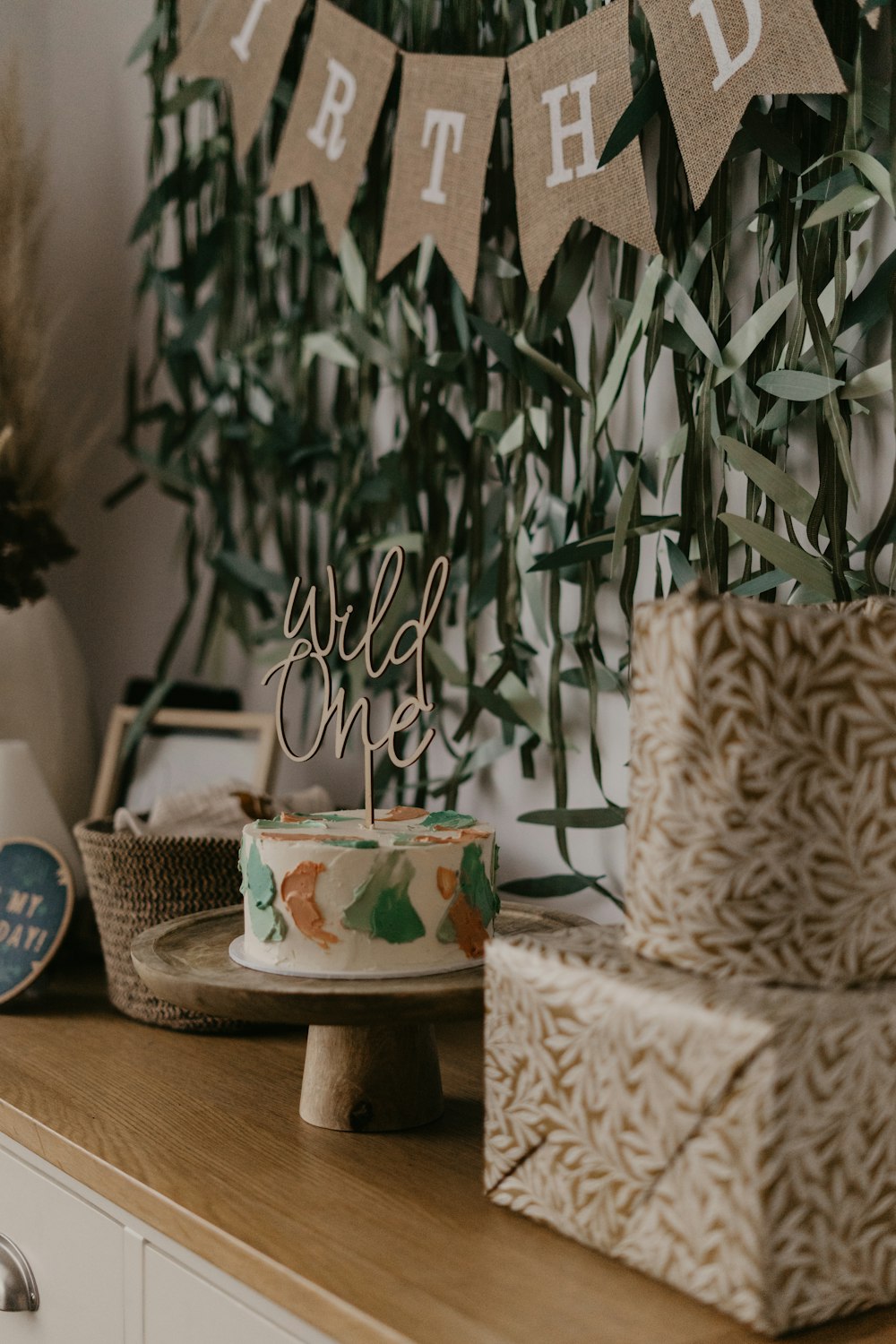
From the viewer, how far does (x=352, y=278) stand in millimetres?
1467

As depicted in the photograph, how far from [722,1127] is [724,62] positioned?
0.78 meters

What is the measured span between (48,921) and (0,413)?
791 millimetres

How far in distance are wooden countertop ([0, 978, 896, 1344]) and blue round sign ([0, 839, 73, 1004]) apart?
7cm

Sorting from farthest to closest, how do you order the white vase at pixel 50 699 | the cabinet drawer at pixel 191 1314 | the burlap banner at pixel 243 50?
the white vase at pixel 50 699 < the burlap banner at pixel 243 50 < the cabinet drawer at pixel 191 1314

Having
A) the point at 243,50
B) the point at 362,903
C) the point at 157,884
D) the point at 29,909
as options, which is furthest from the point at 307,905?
the point at 243,50

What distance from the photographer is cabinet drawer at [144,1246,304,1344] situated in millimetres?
817

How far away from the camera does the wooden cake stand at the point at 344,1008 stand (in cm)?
89

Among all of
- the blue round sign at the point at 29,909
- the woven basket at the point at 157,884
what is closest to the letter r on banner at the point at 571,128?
the woven basket at the point at 157,884

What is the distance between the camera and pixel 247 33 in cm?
154

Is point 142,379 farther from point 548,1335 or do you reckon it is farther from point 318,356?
point 548,1335

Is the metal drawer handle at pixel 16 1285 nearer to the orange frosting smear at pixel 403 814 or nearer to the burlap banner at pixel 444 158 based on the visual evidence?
the orange frosting smear at pixel 403 814

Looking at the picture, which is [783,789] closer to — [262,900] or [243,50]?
[262,900]

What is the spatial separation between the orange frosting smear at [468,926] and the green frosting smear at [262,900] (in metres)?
0.12

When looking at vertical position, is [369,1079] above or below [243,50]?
below
